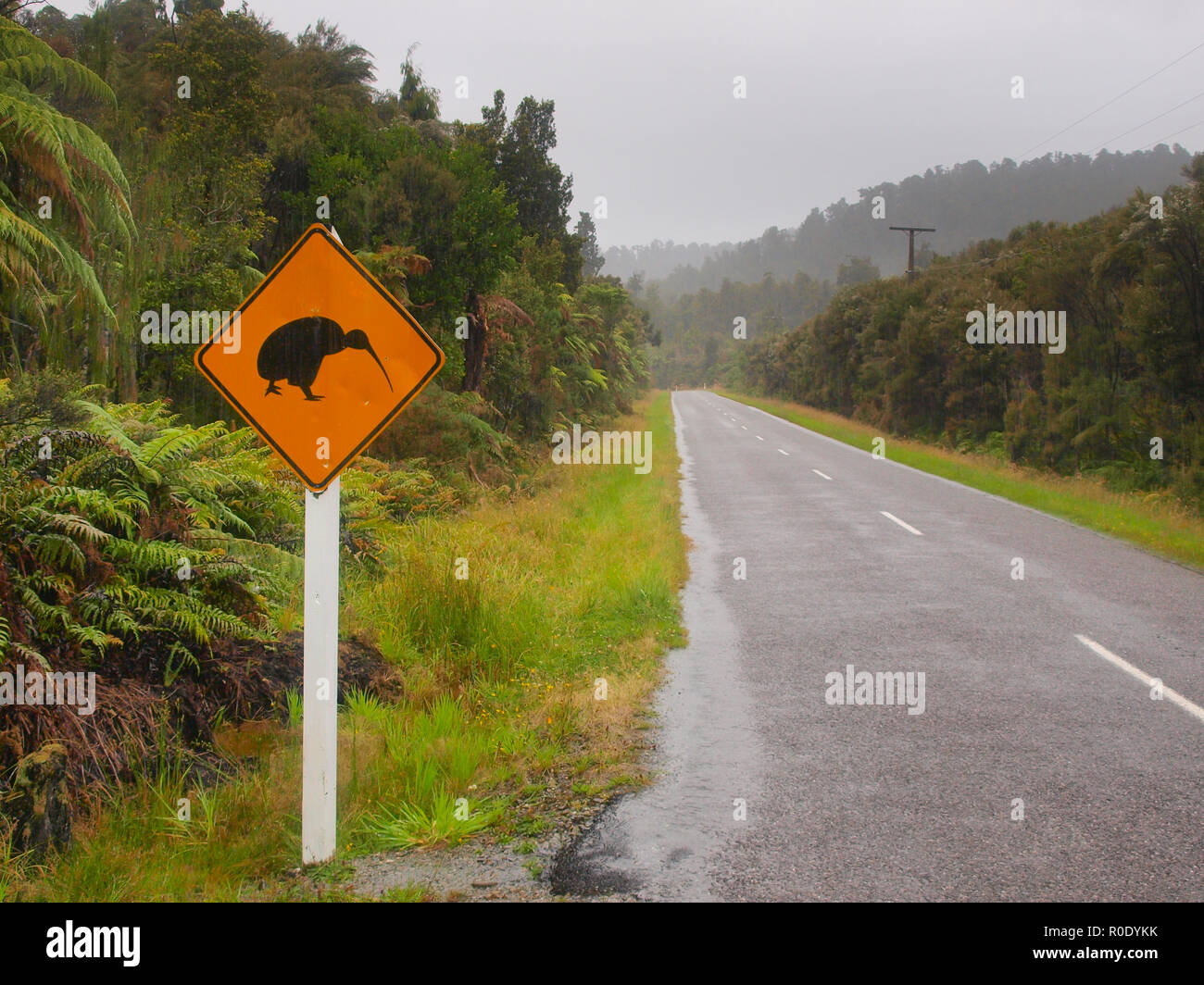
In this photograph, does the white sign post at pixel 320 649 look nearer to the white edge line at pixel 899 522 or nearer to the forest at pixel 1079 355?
the white edge line at pixel 899 522

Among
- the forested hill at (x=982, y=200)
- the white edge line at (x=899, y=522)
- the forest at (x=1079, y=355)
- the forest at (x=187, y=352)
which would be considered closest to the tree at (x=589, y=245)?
the forest at (x=1079, y=355)

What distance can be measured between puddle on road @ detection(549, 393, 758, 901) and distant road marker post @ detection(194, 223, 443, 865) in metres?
1.11

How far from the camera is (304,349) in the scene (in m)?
3.60

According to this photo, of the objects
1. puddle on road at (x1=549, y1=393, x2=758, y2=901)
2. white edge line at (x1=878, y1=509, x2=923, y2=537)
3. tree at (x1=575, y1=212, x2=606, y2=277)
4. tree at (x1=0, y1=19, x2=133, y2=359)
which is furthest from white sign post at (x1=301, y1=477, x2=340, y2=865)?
tree at (x1=575, y1=212, x2=606, y2=277)

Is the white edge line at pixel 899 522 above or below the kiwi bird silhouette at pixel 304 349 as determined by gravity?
below

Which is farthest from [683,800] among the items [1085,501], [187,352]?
[1085,501]

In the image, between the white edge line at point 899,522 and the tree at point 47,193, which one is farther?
the white edge line at point 899,522

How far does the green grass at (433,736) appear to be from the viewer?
3.62 meters

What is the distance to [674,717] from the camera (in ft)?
18.4

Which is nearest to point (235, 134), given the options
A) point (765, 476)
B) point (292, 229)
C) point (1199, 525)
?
point (292, 229)

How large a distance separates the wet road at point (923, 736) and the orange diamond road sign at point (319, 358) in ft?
6.46
